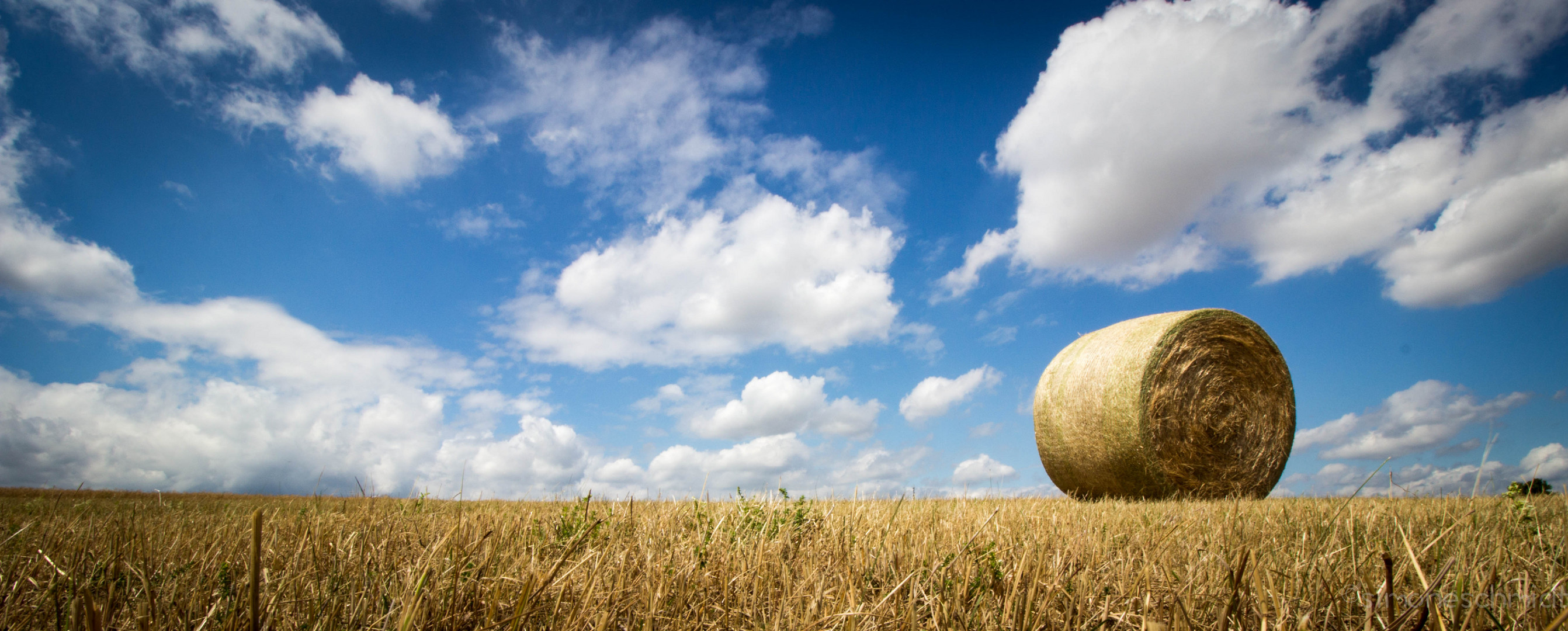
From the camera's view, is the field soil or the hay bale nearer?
the field soil

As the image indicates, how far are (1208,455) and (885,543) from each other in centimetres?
884

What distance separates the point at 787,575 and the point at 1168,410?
880 cm

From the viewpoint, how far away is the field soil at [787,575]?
6.72 feet

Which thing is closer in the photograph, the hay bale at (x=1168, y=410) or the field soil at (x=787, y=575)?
the field soil at (x=787, y=575)

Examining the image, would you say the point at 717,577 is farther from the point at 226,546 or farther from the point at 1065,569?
the point at 226,546

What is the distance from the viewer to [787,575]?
233cm

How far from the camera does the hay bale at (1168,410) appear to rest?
9219 millimetres

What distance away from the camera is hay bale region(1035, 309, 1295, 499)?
9.22 meters

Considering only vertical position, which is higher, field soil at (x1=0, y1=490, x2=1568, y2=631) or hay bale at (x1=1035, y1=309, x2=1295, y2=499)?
hay bale at (x1=1035, y1=309, x2=1295, y2=499)

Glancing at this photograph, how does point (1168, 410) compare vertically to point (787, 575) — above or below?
above

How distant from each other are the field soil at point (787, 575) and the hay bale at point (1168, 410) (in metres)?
5.02

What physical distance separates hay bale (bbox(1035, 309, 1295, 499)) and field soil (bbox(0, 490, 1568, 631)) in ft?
16.5

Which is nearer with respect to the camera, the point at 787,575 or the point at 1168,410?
the point at 787,575

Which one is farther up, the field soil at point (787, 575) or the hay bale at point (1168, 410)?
the hay bale at point (1168, 410)
